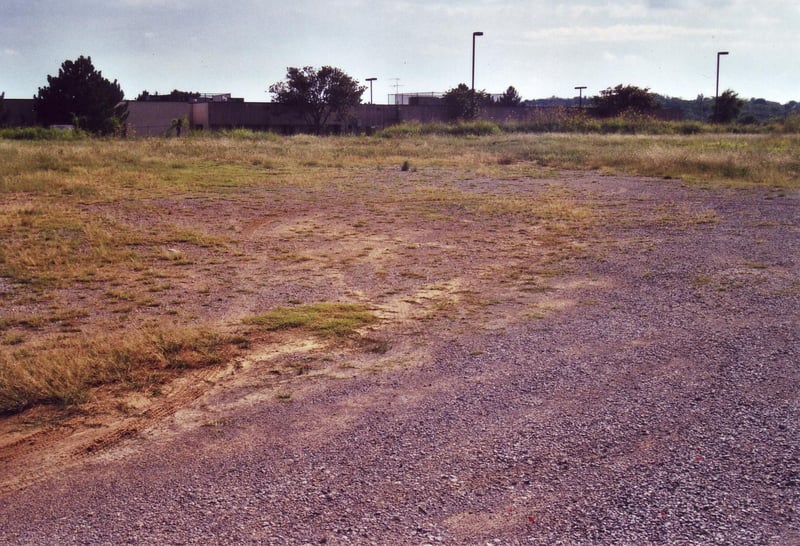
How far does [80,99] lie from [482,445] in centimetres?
4999

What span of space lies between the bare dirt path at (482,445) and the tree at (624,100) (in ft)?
189

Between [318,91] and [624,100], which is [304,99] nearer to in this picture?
[318,91]

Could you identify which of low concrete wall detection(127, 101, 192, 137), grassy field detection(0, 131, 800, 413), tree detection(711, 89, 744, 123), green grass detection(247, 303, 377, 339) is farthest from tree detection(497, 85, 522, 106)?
green grass detection(247, 303, 377, 339)

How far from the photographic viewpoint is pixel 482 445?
491 centimetres

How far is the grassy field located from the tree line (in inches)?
960

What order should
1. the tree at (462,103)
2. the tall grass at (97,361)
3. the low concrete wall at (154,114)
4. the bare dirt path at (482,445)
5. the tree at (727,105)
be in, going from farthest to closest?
the tree at (727,105) < the tree at (462,103) < the low concrete wall at (154,114) < the tall grass at (97,361) < the bare dirt path at (482,445)

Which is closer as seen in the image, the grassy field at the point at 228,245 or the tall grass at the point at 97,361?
the tall grass at the point at 97,361

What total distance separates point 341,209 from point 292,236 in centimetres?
334

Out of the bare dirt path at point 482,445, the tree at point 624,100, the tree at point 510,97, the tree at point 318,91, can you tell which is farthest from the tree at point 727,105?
the bare dirt path at point 482,445

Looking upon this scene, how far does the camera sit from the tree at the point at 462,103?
62.6 metres

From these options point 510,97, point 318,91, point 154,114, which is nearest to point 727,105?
point 510,97

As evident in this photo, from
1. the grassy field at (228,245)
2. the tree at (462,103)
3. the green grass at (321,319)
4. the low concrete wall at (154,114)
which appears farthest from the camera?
the tree at (462,103)

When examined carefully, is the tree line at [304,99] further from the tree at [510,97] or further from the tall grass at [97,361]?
the tall grass at [97,361]

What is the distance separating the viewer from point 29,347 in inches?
274
